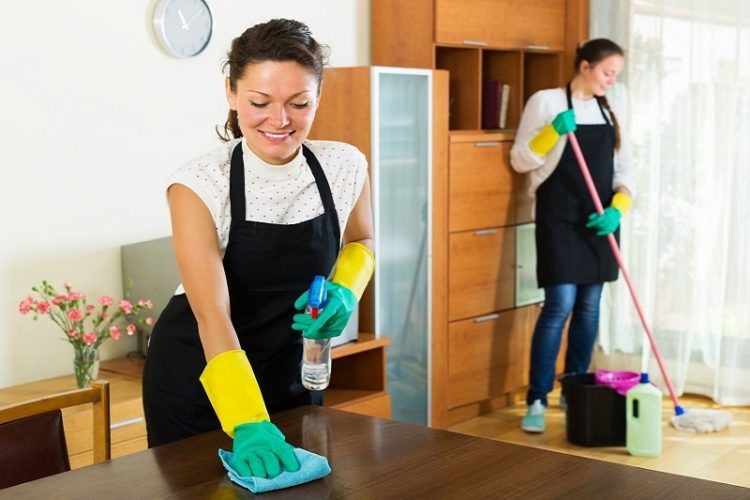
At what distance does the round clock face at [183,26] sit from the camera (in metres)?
3.63

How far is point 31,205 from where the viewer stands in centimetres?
338

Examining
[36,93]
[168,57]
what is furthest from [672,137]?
[36,93]

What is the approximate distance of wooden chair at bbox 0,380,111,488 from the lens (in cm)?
180

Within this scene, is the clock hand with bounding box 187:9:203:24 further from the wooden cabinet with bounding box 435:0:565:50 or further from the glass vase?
the glass vase

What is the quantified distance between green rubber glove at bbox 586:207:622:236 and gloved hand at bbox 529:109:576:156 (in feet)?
1.11

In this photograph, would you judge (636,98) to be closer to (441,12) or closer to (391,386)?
(441,12)

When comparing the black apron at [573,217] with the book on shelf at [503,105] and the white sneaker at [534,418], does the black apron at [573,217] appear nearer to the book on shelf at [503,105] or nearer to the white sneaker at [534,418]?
the book on shelf at [503,105]

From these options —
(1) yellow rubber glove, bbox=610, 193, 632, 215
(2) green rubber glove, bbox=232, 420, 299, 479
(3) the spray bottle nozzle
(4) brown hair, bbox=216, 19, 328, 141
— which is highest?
(4) brown hair, bbox=216, 19, 328, 141

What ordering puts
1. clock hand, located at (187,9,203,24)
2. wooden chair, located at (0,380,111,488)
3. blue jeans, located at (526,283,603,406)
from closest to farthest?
wooden chair, located at (0,380,111,488) → clock hand, located at (187,9,203,24) → blue jeans, located at (526,283,603,406)

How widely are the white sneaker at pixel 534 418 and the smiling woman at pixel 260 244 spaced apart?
2415mm

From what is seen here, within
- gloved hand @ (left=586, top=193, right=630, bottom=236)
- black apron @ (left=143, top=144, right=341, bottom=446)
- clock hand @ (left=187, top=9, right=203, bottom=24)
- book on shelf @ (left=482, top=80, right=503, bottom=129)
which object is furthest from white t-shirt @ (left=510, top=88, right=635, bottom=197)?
black apron @ (left=143, top=144, right=341, bottom=446)

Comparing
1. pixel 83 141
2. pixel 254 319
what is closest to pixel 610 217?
pixel 83 141

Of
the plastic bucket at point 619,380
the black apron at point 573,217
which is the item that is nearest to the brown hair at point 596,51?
the black apron at point 573,217

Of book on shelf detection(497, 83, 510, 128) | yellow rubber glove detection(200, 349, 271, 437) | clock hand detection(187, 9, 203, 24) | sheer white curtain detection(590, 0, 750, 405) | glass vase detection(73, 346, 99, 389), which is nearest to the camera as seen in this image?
yellow rubber glove detection(200, 349, 271, 437)
